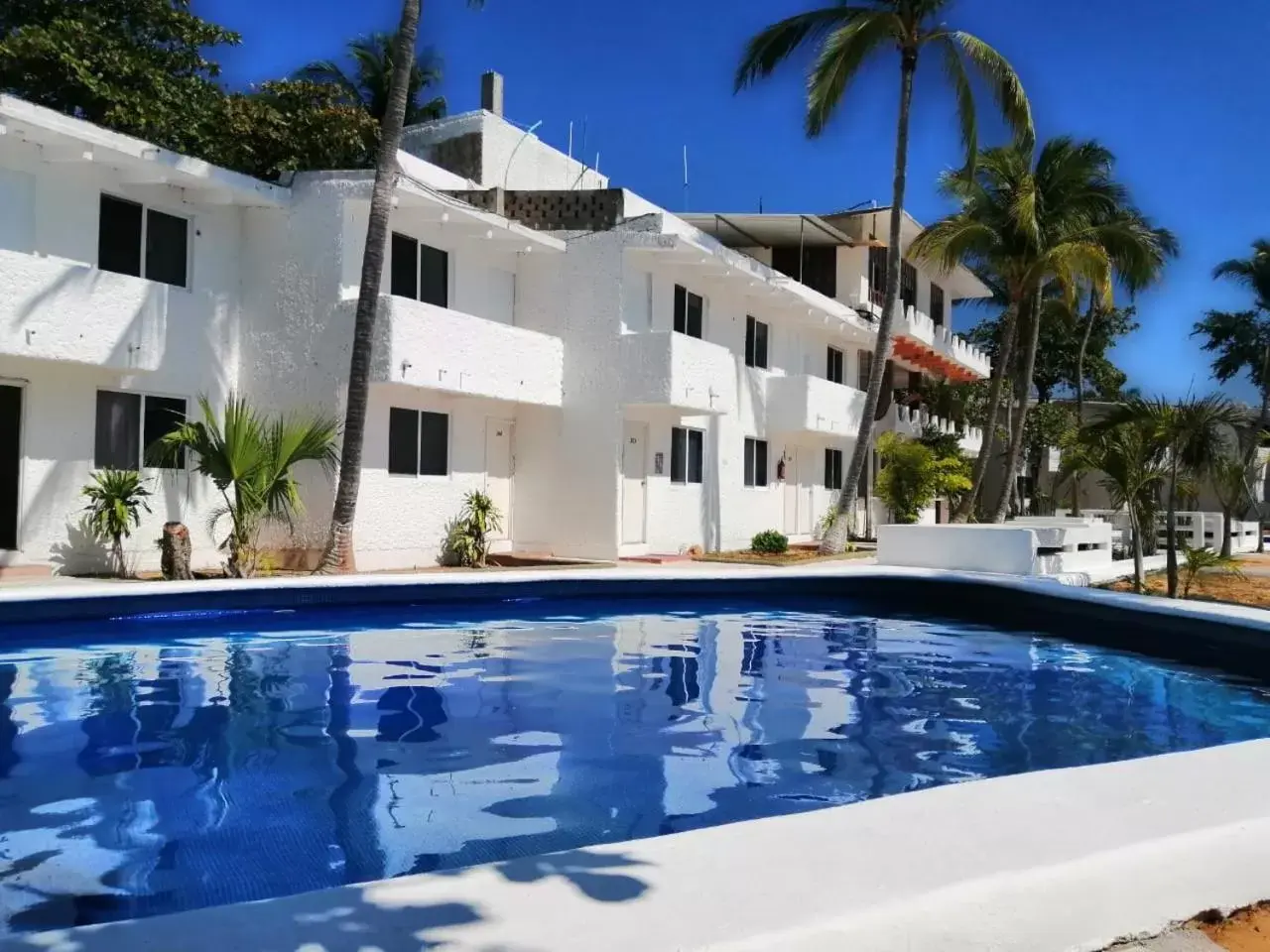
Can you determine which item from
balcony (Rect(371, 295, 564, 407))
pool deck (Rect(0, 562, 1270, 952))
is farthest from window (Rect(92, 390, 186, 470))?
pool deck (Rect(0, 562, 1270, 952))

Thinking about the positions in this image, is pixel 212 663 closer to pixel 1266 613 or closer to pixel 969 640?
pixel 969 640

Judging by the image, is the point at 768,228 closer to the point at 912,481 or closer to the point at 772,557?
the point at 912,481

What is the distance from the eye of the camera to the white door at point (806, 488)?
2748 centimetres

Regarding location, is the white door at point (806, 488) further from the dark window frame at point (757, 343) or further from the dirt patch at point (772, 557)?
the dirt patch at point (772, 557)

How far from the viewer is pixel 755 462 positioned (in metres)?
25.2

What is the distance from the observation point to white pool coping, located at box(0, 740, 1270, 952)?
10.0 ft

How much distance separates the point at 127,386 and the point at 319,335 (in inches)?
111

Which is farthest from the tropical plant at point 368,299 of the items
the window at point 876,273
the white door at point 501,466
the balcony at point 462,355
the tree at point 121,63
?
the window at point 876,273

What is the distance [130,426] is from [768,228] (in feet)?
55.4

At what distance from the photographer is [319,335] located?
16.9m

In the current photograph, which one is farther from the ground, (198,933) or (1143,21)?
(1143,21)

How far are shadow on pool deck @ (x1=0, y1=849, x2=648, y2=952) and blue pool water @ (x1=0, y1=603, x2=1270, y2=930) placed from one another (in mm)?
1405

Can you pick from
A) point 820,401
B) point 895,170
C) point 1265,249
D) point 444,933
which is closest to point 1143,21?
point 895,170

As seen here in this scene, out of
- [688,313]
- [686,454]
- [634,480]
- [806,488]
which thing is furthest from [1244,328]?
[634,480]
